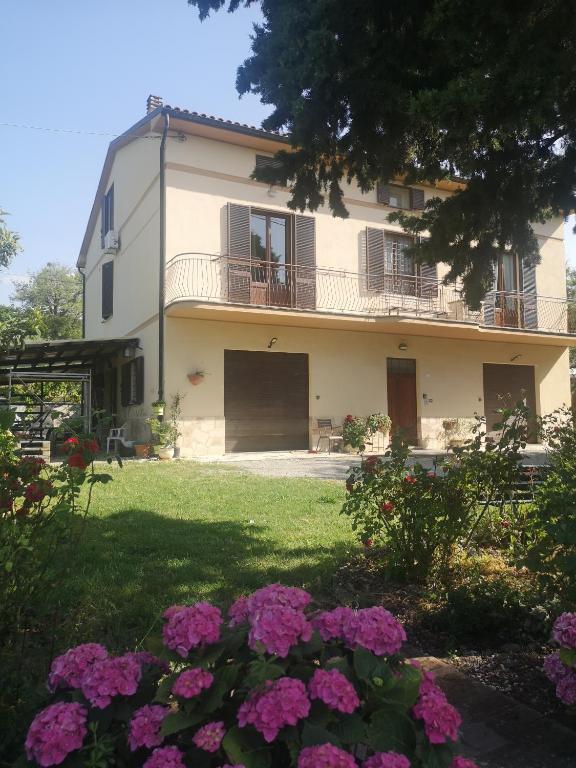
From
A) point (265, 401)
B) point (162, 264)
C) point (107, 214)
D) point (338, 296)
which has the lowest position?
point (265, 401)

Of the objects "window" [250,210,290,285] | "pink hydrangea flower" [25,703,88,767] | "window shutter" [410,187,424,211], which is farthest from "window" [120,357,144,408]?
"pink hydrangea flower" [25,703,88,767]

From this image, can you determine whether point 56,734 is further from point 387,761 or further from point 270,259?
point 270,259

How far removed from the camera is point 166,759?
1.12 meters

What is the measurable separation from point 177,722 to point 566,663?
1341 mm

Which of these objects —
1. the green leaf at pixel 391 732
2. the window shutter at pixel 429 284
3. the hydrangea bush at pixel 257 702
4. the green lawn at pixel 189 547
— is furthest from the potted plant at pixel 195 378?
the green leaf at pixel 391 732

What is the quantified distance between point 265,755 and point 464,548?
9.76 ft

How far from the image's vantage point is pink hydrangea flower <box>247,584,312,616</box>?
4.42 ft

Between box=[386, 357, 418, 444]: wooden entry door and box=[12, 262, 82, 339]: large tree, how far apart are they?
2513 cm

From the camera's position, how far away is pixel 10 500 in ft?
7.64

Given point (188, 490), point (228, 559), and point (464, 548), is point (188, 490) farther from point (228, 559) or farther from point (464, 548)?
point (464, 548)

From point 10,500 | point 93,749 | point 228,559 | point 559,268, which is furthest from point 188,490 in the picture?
point 559,268

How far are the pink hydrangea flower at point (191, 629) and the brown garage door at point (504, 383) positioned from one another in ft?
57.7

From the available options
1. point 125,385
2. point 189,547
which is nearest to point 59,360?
point 125,385

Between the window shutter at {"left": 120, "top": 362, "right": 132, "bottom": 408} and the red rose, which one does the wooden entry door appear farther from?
the red rose
